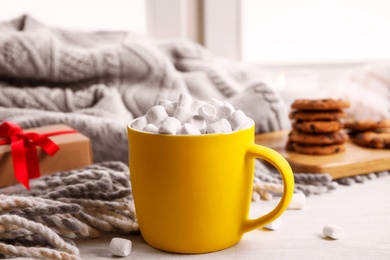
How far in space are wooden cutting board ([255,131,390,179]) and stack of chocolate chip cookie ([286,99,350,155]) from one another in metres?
0.02

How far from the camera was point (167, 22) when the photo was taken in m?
1.65

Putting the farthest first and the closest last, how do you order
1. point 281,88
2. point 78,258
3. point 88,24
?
1. point 88,24
2. point 281,88
3. point 78,258

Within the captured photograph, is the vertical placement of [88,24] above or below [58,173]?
above

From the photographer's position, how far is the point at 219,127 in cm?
52

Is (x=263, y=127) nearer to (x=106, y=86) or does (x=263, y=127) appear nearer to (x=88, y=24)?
(x=106, y=86)

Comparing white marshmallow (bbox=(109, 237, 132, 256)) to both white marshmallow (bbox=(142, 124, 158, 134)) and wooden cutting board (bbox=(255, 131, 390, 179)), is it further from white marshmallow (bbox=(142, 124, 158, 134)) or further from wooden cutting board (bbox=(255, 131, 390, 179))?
wooden cutting board (bbox=(255, 131, 390, 179))

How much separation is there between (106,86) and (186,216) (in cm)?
57

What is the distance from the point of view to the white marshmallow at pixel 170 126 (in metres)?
0.51

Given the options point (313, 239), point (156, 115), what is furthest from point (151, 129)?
point (313, 239)

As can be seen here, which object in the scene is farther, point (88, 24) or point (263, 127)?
point (88, 24)

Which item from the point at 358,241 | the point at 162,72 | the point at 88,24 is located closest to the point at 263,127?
the point at 162,72

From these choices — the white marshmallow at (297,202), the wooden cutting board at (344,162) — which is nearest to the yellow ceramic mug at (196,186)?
the white marshmallow at (297,202)

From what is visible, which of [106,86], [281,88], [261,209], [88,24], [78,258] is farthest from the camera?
[88,24]

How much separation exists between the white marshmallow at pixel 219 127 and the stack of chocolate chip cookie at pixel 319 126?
1.22ft
